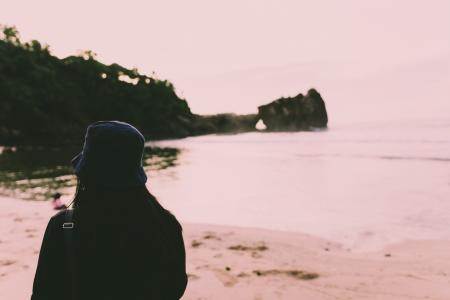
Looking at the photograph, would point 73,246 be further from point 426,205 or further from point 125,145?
point 426,205

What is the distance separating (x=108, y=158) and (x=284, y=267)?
5028 mm

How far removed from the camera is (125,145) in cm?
185

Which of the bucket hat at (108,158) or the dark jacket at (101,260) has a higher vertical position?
the bucket hat at (108,158)

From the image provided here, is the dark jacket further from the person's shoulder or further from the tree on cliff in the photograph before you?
the tree on cliff

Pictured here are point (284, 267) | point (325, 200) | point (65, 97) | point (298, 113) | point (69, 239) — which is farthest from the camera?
point (298, 113)

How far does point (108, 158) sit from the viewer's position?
1836 mm

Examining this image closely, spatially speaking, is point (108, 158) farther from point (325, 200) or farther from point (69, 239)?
point (325, 200)

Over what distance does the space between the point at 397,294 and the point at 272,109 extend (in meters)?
145

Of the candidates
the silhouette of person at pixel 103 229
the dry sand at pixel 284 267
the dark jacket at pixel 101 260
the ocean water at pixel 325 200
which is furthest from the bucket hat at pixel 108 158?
the ocean water at pixel 325 200

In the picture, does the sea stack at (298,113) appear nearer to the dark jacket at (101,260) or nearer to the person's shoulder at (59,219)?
the dark jacket at (101,260)

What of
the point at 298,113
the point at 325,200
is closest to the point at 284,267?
the point at 325,200

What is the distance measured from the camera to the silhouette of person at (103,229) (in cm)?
180

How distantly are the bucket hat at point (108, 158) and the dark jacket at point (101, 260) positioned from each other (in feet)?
0.57

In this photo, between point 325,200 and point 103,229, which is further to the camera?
point 325,200
